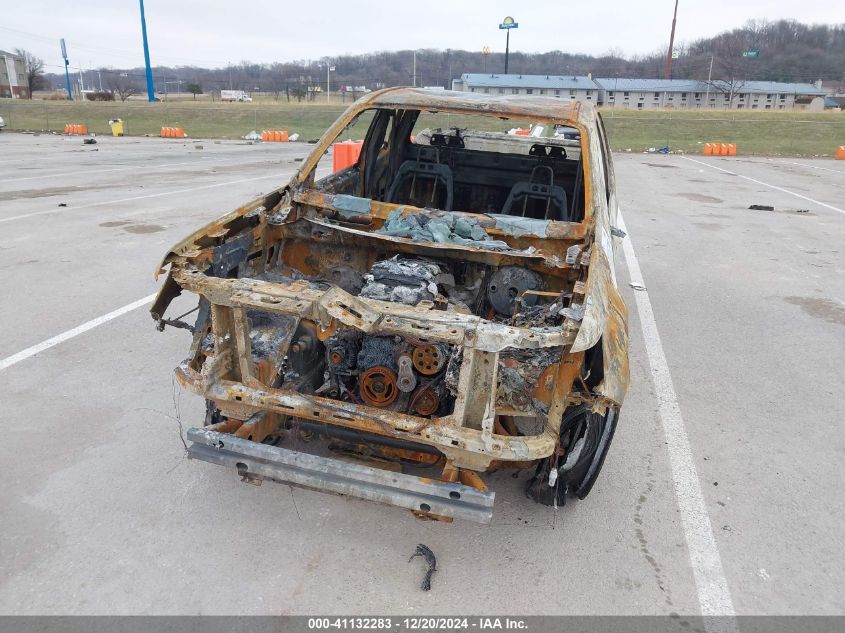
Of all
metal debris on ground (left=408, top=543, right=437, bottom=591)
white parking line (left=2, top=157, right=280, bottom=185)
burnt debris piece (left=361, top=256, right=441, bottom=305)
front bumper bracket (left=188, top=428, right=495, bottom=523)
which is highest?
burnt debris piece (left=361, top=256, right=441, bottom=305)

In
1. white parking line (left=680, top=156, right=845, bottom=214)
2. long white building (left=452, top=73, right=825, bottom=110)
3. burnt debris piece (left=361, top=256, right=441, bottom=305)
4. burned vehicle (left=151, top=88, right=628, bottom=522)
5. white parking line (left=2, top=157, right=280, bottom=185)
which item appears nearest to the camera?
burned vehicle (left=151, top=88, right=628, bottom=522)

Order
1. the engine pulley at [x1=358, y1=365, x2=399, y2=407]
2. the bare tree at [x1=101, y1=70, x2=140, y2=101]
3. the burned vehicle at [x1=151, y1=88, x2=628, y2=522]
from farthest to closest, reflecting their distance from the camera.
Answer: the bare tree at [x1=101, y1=70, x2=140, y2=101] < the engine pulley at [x1=358, y1=365, x2=399, y2=407] < the burned vehicle at [x1=151, y1=88, x2=628, y2=522]

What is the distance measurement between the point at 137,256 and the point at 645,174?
1601cm

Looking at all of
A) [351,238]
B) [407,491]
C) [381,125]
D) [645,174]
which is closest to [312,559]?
[407,491]

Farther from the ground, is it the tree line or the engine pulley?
the tree line

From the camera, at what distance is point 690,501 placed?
10.8 feet

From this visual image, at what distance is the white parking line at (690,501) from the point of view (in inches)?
106

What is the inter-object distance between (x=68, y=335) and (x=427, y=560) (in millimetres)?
3802

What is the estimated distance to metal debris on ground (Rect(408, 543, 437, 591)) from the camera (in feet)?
8.71

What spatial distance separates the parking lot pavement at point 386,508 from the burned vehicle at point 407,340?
33 cm

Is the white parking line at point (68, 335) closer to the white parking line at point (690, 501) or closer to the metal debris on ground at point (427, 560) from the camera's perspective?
the metal debris on ground at point (427, 560)
